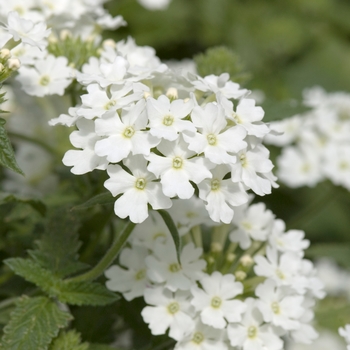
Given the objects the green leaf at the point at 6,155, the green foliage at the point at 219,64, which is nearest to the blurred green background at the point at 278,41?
the green foliage at the point at 219,64

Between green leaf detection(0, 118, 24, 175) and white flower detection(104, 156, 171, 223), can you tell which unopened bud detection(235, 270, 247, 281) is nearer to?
white flower detection(104, 156, 171, 223)

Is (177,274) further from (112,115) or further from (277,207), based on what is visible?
(277,207)

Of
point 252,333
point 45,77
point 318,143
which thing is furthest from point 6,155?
point 318,143

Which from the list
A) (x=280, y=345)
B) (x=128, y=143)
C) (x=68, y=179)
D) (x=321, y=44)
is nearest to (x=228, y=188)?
(x=128, y=143)

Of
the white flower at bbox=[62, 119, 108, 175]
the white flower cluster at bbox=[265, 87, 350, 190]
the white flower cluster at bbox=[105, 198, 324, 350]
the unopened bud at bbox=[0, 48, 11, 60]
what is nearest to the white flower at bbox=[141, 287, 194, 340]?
the white flower cluster at bbox=[105, 198, 324, 350]

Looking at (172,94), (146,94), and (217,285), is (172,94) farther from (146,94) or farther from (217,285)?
(217,285)
